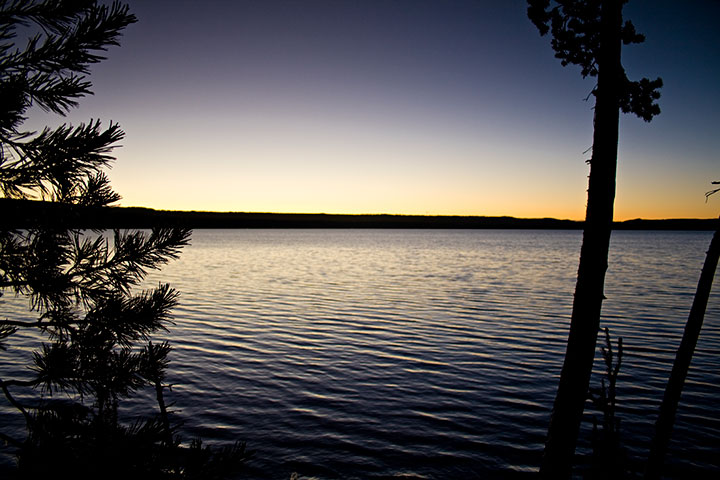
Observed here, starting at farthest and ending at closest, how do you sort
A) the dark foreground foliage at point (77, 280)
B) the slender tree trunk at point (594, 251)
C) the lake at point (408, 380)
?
the lake at point (408, 380) → the slender tree trunk at point (594, 251) → the dark foreground foliage at point (77, 280)

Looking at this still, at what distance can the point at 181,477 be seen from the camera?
2428 millimetres

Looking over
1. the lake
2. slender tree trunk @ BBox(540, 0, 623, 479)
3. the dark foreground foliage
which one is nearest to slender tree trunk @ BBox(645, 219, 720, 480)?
slender tree trunk @ BBox(540, 0, 623, 479)

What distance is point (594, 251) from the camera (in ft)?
20.4

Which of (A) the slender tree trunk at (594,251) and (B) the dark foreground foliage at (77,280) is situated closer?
(B) the dark foreground foliage at (77,280)

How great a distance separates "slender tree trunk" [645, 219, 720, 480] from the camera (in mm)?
6340

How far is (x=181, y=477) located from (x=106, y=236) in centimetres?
174

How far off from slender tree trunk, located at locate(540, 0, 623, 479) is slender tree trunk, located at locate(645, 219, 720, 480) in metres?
1.10

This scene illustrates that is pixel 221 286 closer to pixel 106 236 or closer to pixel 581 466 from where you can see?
pixel 581 466

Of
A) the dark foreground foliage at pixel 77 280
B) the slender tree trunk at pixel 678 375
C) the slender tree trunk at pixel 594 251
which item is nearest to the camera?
the dark foreground foliage at pixel 77 280

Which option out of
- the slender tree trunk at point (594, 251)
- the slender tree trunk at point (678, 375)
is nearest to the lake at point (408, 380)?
the slender tree trunk at point (594, 251)

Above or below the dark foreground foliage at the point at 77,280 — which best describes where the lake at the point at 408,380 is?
below

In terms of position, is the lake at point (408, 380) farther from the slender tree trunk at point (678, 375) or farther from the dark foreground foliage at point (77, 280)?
the dark foreground foliage at point (77, 280)

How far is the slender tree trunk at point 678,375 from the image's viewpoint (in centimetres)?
634

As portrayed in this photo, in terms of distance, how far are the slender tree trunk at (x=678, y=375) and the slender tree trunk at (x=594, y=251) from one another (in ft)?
3.62
